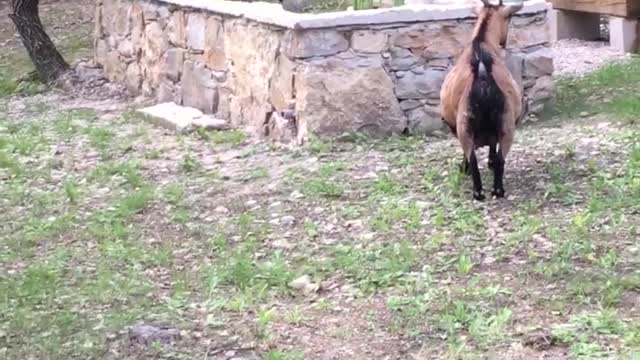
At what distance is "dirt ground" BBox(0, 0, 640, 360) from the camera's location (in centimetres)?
423

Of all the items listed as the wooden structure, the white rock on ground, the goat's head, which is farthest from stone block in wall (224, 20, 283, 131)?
the wooden structure

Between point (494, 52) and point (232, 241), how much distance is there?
1696 millimetres

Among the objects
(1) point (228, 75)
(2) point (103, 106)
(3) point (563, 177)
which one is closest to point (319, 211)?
(3) point (563, 177)

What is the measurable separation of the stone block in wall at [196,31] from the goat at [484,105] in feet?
10.2

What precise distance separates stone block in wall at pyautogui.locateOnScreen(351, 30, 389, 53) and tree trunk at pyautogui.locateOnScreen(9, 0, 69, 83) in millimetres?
4552

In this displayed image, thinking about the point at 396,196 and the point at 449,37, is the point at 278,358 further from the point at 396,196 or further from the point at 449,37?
the point at 449,37

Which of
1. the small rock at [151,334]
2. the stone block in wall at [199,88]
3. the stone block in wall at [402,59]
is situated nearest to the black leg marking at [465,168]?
the stone block in wall at [402,59]

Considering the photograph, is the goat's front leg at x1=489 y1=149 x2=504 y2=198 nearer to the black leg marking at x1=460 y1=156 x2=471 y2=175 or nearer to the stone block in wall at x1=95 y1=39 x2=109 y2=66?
the black leg marking at x1=460 y1=156 x2=471 y2=175

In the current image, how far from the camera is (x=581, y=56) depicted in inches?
387

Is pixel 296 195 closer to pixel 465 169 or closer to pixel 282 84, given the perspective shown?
pixel 465 169

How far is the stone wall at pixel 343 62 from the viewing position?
295 inches

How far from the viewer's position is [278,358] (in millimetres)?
4016

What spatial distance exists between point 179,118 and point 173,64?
938mm

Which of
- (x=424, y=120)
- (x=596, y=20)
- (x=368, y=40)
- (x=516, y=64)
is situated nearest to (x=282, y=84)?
(x=368, y=40)
